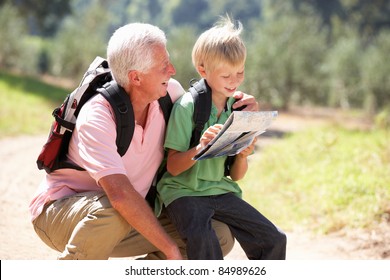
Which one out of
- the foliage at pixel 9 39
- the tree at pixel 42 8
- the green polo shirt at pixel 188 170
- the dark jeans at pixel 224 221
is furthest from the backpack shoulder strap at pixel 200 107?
the tree at pixel 42 8

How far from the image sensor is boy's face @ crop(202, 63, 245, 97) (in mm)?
3590

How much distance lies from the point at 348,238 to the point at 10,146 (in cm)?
633

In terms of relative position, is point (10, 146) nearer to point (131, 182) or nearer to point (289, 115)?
point (131, 182)

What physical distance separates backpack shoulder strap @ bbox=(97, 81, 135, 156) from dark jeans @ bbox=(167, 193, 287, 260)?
45cm

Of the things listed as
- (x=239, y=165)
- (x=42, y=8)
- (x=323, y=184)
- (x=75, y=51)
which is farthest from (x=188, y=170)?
(x=42, y=8)

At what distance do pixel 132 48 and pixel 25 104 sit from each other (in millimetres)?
12329

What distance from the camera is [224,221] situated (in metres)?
3.73

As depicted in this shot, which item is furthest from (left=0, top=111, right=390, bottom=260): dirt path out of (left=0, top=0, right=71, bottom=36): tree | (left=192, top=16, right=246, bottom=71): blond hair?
(left=0, top=0, right=71, bottom=36): tree

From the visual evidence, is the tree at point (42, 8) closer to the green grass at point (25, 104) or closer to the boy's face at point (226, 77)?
the green grass at point (25, 104)

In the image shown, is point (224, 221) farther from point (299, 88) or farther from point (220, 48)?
point (299, 88)

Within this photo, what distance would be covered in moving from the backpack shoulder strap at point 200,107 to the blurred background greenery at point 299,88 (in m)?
1.13

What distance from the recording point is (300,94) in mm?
20312

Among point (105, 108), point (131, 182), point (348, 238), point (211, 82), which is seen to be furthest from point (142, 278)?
point (348, 238)

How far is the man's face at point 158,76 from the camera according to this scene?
339cm
